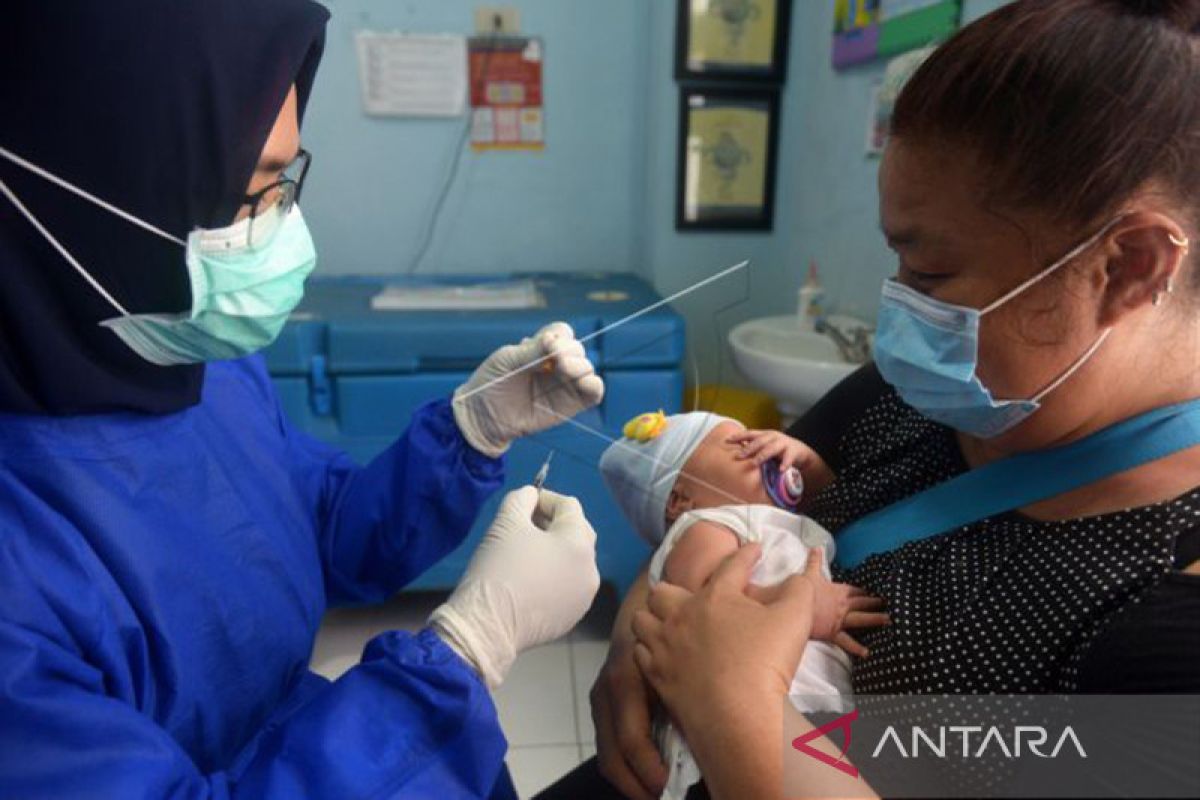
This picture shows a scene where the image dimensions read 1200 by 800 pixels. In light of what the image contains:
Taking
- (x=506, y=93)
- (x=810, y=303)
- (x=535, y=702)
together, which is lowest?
(x=535, y=702)

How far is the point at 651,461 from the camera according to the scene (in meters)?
1.24

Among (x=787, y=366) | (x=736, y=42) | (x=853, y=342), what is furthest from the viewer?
(x=736, y=42)

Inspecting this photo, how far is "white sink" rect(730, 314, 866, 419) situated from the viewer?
1.40 m

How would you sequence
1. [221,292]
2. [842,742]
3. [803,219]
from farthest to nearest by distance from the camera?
[803,219]
[221,292]
[842,742]

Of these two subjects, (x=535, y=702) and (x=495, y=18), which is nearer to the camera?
(x=535, y=702)

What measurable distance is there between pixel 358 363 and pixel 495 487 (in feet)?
3.12

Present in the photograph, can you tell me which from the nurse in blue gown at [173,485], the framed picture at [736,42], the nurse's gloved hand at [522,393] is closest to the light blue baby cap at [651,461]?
the nurse's gloved hand at [522,393]

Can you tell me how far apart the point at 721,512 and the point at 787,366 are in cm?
40

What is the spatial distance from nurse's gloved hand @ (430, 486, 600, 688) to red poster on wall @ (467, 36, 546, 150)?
192 centimetres

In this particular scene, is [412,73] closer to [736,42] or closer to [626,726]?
[736,42]

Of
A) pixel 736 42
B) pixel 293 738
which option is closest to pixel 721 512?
pixel 293 738

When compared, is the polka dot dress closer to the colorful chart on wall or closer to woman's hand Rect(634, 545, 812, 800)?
woman's hand Rect(634, 545, 812, 800)

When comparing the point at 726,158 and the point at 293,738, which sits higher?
the point at 726,158

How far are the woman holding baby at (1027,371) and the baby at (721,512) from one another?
0.13 feet
